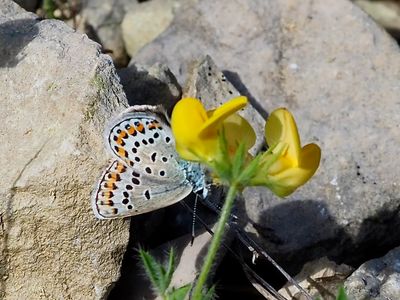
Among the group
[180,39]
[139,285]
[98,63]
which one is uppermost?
[98,63]

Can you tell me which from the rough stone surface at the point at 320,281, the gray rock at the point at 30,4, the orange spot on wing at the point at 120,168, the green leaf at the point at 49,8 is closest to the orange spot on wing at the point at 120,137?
the orange spot on wing at the point at 120,168

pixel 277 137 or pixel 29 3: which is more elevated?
pixel 277 137

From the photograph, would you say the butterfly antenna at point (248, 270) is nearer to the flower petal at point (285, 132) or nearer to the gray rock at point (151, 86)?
the gray rock at point (151, 86)

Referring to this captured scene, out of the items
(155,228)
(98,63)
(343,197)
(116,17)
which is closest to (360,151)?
(343,197)

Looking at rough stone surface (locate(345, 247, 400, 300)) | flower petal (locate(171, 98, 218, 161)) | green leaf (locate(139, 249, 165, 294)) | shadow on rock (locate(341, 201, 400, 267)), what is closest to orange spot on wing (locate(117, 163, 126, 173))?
green leaf (locate(139, 249, 165, 294))

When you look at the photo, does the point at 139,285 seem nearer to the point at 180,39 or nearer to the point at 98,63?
the point at 98,63

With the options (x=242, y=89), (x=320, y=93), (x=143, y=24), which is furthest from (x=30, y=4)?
(x=320, y=93)

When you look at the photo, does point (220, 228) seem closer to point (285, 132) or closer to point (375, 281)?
point (285, 132)
